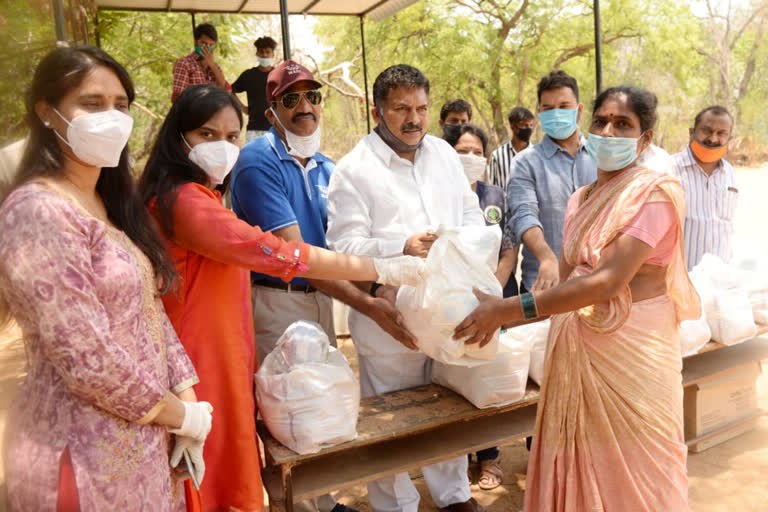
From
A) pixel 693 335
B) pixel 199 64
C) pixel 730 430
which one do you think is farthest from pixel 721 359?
pixel 199 64

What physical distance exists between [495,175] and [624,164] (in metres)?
2.41

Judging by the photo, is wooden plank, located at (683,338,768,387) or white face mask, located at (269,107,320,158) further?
wooden plank, located at (683,338,768,387)

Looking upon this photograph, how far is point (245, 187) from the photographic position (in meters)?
2.77

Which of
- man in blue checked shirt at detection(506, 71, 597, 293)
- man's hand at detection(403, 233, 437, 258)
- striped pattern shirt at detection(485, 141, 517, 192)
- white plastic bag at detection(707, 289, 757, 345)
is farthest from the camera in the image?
striped pattern shirt at detection(485, 141, 517, 192)

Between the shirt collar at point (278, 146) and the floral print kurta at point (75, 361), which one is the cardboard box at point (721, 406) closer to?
the shirt collar at point (278, 146)

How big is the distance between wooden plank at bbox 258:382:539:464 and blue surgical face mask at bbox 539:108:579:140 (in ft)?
5.05

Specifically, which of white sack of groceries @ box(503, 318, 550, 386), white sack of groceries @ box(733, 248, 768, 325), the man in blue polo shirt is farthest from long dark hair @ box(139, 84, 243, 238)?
white sack of groceries @ box(733, 248, 768, 325)

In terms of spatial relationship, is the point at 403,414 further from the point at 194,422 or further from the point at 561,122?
the point at 561,122

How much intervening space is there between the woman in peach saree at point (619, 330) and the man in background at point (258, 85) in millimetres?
5432

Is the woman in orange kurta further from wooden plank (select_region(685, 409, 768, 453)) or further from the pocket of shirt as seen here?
the pocket of shirt

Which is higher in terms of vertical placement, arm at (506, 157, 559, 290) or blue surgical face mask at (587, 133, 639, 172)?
blue surgical face mask at (587, 133, 639, 172)

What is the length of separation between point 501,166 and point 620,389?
2.67m

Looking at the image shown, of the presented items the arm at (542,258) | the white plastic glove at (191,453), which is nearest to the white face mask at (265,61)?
the arm at (542,258)

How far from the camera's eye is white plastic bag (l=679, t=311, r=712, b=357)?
11.6 feet
